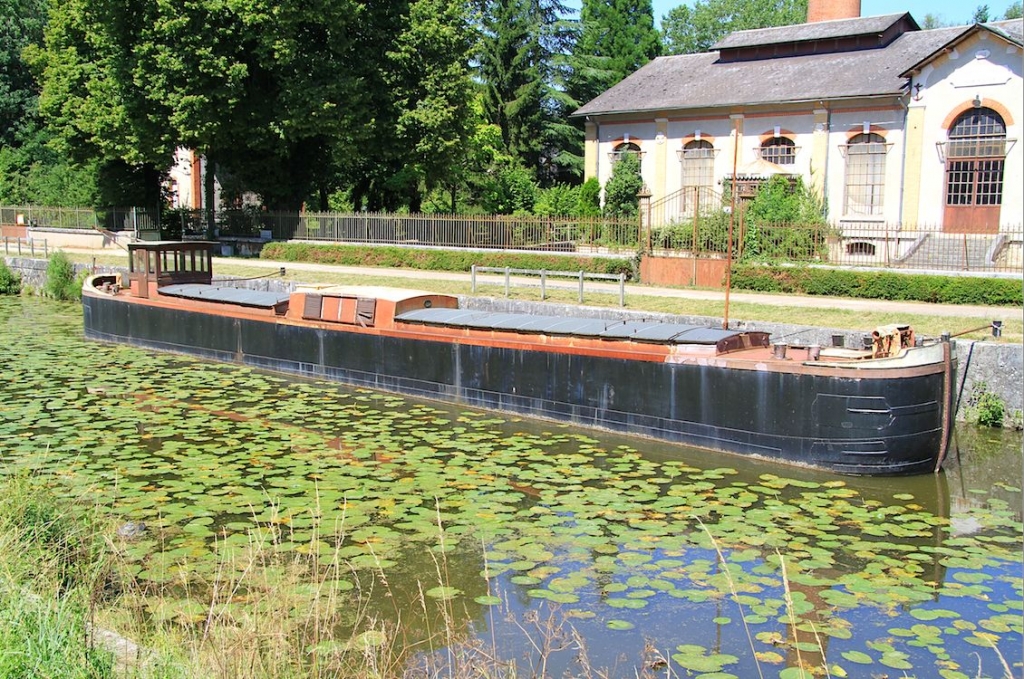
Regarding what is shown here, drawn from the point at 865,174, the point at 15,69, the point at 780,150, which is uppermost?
the point at 15,69

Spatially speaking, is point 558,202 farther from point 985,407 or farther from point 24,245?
point 985,407

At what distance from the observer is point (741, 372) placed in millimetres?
14000

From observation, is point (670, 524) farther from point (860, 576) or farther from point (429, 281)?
point (429, 281)

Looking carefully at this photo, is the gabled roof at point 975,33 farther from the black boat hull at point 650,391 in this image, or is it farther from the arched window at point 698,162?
the black boat hull at point 650,391

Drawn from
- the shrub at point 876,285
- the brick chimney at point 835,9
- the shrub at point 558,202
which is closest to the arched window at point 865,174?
the brick chimney at point 835,9

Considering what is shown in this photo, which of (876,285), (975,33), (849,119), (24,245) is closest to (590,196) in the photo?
(849,119)

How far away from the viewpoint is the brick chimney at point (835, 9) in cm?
4225

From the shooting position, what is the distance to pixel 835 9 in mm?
42312

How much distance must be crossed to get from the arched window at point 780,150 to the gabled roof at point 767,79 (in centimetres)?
160

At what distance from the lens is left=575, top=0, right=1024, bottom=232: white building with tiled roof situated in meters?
31.6

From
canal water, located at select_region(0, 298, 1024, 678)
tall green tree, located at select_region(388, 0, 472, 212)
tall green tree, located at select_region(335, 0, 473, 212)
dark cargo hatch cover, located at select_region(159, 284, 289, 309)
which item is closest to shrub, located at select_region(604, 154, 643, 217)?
tall green tree, located at select_region(335, 0, 473, 212)

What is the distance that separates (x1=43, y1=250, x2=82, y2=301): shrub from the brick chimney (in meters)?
31.3

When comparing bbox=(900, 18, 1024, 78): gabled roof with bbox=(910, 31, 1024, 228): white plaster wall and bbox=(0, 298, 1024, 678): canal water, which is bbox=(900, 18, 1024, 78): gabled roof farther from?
bbox=(0, 298, 1024, 678): canal water

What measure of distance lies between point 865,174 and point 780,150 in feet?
11.6
